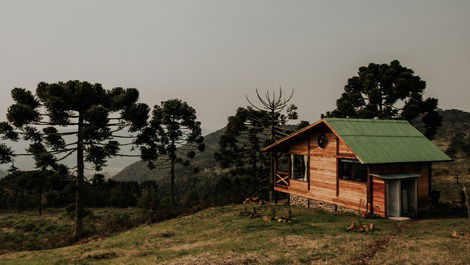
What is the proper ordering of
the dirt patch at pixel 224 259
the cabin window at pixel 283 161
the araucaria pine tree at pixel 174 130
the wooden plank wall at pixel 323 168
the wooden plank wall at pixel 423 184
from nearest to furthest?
1. the dirt patch at pixel 224 259
2. the wooden plank wall at pixel 423 184
3. the wooden plank wall at pixel 323 168
4. the cabin window at pixel 283 161
5. the araucaria pine tree at pixel 174 130

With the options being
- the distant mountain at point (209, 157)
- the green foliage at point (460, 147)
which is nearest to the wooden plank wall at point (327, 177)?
the distant mountain at point (209, 157)

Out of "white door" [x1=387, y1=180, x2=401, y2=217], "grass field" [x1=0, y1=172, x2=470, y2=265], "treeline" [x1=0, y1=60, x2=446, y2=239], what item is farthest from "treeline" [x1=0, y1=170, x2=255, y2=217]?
"white door" [x1=387, y1=180, x2=401, y2=217]

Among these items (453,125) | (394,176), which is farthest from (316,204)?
(453,125)

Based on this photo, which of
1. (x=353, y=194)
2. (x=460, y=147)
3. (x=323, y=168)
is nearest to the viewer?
(x=353, y=194)

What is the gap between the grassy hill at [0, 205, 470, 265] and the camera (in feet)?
38.5

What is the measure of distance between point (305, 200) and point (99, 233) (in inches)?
627

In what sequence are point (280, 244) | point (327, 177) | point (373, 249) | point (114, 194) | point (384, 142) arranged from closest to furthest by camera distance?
point (373, 249)
point (280, 244)
point (384, 142)
point (327, 177)
point (114, 194)

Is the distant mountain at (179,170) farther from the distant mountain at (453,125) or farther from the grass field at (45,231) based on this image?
the distant mountain at (453,125)

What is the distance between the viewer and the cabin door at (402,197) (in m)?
18.2

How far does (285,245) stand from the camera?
13719 millimetres

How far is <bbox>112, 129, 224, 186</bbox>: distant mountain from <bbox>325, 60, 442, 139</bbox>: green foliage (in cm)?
5732

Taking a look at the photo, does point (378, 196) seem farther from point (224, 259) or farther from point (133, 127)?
point (133, 127)

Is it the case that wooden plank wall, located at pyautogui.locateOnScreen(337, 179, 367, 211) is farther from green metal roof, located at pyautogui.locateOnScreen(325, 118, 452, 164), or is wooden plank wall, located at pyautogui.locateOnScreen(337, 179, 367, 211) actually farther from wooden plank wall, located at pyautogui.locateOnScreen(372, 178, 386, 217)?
green metal roof, located at pyautogui.locateOnScreen(325, 118, 452, 164)

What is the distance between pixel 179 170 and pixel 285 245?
300 ft
